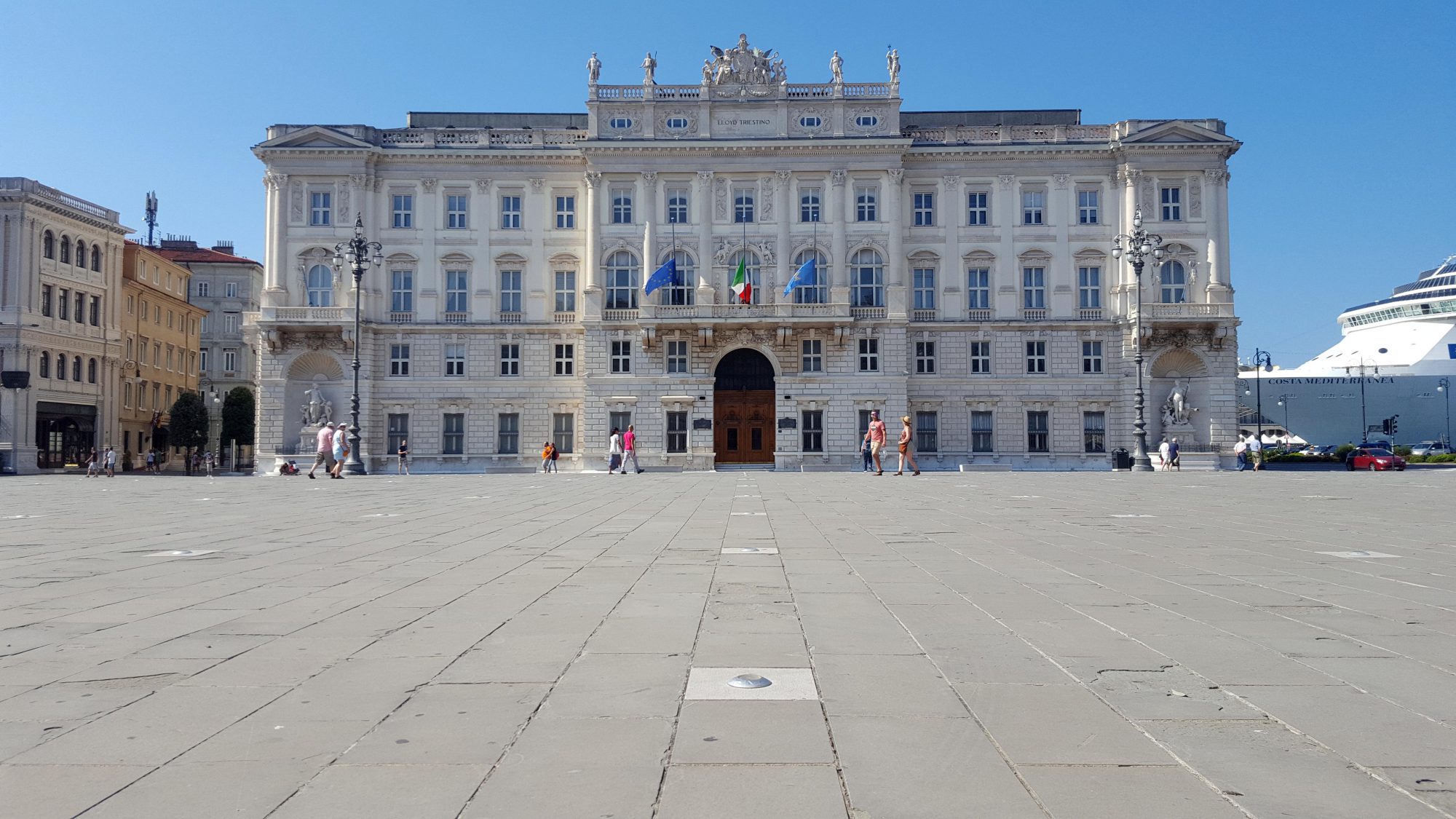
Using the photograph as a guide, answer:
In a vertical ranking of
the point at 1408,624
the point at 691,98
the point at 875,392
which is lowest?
the point at 1408,624

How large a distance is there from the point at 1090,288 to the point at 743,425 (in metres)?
18.2

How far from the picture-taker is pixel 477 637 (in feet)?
20.5

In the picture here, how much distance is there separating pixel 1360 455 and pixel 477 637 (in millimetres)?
60038

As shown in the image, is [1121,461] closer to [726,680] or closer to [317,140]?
[317,140]

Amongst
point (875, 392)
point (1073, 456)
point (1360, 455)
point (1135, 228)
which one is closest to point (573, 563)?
point (1135, 228)

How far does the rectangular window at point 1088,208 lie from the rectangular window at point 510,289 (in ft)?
90.9

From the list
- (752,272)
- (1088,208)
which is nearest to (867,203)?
(752,272)

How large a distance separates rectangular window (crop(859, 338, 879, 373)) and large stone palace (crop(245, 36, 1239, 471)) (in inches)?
3.9

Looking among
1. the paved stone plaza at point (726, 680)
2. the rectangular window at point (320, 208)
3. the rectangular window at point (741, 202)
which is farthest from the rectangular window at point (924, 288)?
the paved stone plaza at point (726, 680)

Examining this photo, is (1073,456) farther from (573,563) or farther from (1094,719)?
(1094,719)

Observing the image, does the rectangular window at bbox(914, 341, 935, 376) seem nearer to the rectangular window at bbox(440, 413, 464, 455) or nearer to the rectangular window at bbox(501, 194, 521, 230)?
the rectangular window at bbox(501, 194, 521, 230)

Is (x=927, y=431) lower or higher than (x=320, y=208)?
lower

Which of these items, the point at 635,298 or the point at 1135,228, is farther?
the point at 635,298

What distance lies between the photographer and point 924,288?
53.4 m
